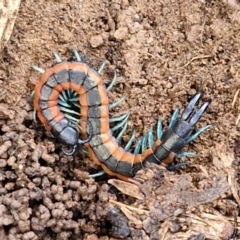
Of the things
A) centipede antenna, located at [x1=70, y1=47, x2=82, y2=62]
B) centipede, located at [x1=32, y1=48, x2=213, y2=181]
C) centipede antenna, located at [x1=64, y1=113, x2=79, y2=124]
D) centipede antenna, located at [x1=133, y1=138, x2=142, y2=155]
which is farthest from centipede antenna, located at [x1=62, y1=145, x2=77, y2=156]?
centipede antenna, located at [x1=70, y1=47, x2=82, y2=62]

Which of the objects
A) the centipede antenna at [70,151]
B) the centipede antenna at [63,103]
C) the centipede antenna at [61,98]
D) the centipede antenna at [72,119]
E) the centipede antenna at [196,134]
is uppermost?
the centipede antenna at [196,134]

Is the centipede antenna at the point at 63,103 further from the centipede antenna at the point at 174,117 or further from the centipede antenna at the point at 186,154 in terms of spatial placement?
the centipede antenna at the point at 186,154

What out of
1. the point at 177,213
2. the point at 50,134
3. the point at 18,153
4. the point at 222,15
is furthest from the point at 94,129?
the point at 222,15

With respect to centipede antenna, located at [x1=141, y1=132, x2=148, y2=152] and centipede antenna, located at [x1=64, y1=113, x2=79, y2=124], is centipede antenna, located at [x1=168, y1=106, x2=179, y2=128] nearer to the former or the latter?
centipede antenna, located at [x1=141, y1=132, x2=148, y2=152]

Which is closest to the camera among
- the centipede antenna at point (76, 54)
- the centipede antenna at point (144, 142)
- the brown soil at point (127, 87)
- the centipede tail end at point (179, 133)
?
the brown soil at point (127, 87)

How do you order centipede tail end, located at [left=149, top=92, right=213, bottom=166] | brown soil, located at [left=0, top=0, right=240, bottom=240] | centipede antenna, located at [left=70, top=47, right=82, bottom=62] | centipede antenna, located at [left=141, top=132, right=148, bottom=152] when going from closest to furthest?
brown soil, located at [left=0, top=0, right=240, bottom=240]
centipede tail end, located at [left=149, top=92, right=213, bottom=166]
centipede antenna, located at [left=70, top=47, right=82, bottom=62]
centipede antenna, located at [left=141, top=132, right=148, bottom=152]

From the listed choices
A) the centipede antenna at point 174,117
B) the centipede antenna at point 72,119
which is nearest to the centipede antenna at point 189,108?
the centipede antenna at point 174,117
